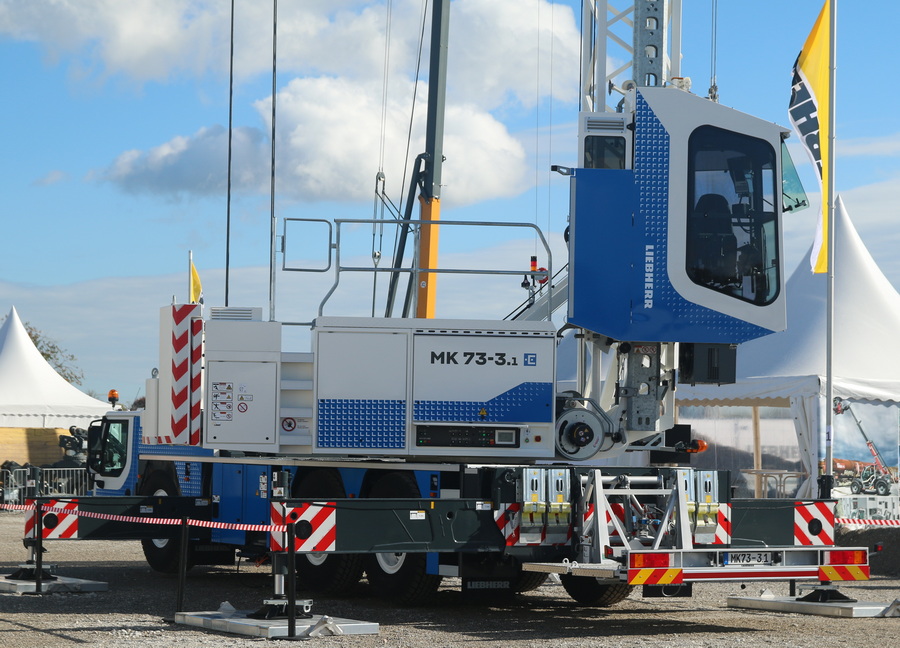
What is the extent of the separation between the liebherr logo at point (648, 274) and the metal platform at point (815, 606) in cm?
331

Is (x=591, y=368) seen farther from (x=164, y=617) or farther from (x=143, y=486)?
(x=143, y=486)

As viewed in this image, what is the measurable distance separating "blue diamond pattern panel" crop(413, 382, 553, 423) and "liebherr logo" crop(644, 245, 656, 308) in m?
1.22

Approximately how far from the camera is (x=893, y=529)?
59.6ft

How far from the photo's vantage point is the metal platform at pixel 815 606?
12070 mm

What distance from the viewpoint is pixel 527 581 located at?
1305 cm

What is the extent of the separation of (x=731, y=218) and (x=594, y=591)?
3977mm

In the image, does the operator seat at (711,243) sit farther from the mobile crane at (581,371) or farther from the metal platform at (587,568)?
the metal platform at (587,568)

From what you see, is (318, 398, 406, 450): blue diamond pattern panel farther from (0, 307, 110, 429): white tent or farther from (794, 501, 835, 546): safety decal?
(0, 307, 110, 429): white tent

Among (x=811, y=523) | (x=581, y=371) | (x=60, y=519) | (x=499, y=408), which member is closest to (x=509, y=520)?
(x=499, y=408)

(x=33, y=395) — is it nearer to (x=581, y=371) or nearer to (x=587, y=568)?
(x=581, y=371)

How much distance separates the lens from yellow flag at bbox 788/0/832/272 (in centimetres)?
1972

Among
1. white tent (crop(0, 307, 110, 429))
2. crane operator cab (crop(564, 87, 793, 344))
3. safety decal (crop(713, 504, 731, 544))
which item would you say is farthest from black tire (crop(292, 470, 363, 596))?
white tent (crop(0, 307, 110, 429))

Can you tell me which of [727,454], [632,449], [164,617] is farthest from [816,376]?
[164,617]

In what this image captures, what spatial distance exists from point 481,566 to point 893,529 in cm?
881
